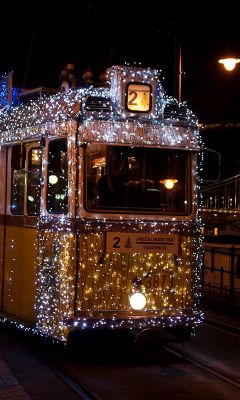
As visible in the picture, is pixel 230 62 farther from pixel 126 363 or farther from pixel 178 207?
pixel 126 363

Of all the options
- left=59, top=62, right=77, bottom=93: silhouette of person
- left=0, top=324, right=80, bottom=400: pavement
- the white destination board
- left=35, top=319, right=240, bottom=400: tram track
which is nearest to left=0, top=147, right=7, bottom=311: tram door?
left=0, top=324, right=80, bottom=400: pavement

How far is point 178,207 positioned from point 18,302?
2.53 m

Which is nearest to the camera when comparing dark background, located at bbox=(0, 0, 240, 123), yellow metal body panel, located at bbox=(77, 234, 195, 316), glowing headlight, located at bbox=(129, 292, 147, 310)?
yellow metal body panel, located at bbox=(77, 234, 195, 316)

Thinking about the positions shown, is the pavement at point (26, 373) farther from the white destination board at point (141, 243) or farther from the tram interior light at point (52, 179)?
the tram interior light at point (52, 179)

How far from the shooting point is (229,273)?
14766 mm

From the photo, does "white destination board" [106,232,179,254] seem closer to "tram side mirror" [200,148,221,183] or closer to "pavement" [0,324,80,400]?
"tram side mirror" [200,148,221,183]

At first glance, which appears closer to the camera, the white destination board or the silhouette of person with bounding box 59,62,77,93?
the white destination board

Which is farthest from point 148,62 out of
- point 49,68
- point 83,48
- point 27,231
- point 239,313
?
point 27,231

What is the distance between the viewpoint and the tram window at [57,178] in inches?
337

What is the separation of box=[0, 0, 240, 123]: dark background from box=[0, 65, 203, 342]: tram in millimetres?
5806

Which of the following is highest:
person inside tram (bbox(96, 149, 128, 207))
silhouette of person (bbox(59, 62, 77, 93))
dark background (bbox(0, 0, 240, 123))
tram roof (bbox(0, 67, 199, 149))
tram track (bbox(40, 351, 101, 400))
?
dark background (bbox(0, 0, 240, 123))

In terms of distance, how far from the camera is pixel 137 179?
8.73 metres

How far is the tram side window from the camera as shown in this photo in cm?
938

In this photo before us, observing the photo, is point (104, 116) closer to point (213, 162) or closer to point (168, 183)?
point (168, 183)
